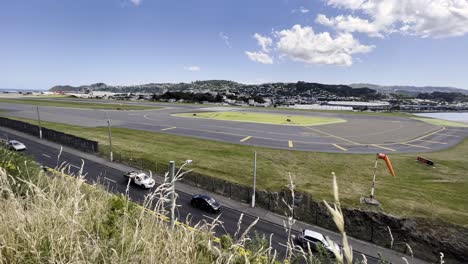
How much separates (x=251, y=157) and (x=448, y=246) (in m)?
28.8

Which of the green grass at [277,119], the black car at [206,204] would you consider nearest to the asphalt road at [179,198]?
the black car at [206,204]

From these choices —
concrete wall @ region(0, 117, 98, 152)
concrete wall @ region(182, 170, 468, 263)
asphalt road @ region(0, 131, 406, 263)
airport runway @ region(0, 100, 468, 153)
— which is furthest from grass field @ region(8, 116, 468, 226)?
concrete wall @ region(182, 170, 468, 263)

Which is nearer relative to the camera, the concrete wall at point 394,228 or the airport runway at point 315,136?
the concrete wall at point 394,228

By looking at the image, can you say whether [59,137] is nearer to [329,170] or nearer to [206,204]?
[206,204]

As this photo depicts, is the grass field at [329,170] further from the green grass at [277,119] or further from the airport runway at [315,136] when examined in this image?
the green grass at [277,119]

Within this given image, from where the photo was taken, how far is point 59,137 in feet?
150

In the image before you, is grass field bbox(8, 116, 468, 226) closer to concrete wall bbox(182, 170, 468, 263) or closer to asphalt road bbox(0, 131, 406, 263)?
asphalt road bbox(0, 131, 406, 263)

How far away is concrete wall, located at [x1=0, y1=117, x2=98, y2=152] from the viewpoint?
41606mm

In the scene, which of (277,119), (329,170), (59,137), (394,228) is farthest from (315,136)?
(59,137)

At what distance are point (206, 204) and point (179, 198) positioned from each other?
381 centimetres

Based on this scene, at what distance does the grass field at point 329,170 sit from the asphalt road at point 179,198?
5648 mm

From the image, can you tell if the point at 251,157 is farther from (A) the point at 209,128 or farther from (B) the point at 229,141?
(A) the point at 209,128

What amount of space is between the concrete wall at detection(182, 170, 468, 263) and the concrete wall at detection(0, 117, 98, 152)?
27312 millimetres

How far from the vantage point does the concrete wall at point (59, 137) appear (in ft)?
137
